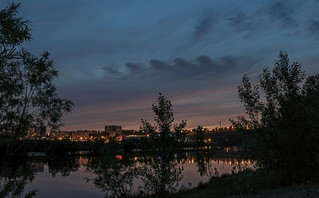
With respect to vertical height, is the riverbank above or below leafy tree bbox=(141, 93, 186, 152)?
below

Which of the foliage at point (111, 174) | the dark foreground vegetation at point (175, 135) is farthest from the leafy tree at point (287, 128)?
the foliage at point (111, 174)

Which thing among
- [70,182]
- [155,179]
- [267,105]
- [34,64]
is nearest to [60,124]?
[34,64]

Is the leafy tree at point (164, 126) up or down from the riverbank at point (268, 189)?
up

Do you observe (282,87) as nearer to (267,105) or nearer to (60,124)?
(267,105)

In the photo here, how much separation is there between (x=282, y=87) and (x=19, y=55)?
17.1 meters

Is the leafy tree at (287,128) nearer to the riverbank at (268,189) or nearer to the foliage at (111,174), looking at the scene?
the riverbank at (268,189)

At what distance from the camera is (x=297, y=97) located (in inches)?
733

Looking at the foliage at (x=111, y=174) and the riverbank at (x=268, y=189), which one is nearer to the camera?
the riverbank at (x=268, y=189)

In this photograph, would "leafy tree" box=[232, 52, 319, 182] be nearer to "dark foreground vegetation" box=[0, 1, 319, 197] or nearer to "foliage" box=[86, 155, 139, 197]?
"dark foreground vegetation" box=[0, 1, 319, 197]

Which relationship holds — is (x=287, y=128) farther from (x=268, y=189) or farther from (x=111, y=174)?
(x=111, y=174)

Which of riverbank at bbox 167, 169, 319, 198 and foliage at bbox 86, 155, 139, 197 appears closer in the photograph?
riverbank at bbox 167, 169, 319, 198

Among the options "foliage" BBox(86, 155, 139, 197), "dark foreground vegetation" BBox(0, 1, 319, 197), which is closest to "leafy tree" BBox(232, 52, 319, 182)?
"dark foreground vegetation" BBox(0, 1, 319, 197)

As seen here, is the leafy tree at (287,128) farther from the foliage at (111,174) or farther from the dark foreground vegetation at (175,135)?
the foliage at (111,174)

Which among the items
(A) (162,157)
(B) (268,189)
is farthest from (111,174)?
(B) (268,189)
